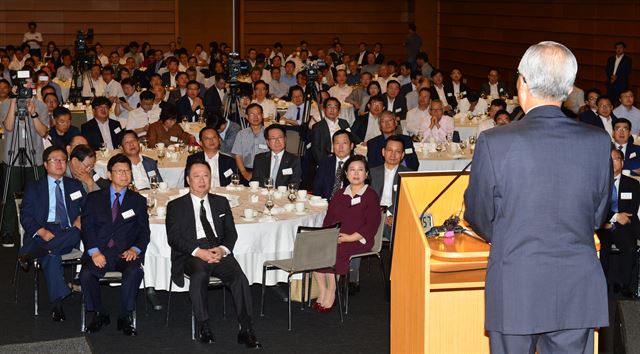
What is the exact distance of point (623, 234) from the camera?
7926 mm

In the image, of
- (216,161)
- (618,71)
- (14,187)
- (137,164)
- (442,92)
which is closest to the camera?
(137,164)

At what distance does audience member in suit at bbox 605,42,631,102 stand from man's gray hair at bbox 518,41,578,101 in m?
14.0

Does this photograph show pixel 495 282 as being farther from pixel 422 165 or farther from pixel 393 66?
pixel 393 66

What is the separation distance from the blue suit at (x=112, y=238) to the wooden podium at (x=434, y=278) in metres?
3.03

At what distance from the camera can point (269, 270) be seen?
768 cm

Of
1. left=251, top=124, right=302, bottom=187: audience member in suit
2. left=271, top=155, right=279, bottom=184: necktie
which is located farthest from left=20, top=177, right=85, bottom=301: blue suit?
left=271, top=155, right=279, bottom=184: necktie

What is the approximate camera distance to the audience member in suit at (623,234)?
7.92m

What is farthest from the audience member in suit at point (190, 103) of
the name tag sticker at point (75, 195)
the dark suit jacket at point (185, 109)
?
the name tag sticker at point (75, 195)

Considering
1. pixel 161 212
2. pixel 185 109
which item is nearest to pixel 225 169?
pixel 161 212

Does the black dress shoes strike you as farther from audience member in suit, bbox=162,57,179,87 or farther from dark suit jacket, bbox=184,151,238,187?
audience member in suit, bbox=162,57,179,87

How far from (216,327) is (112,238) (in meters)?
0.94

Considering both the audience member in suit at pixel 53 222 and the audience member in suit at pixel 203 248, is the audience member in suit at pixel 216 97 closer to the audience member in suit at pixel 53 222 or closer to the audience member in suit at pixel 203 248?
the audience member in suit at pixel 53 222

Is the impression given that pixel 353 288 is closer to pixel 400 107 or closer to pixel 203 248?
pixel 203 248

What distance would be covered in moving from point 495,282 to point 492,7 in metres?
19.9
